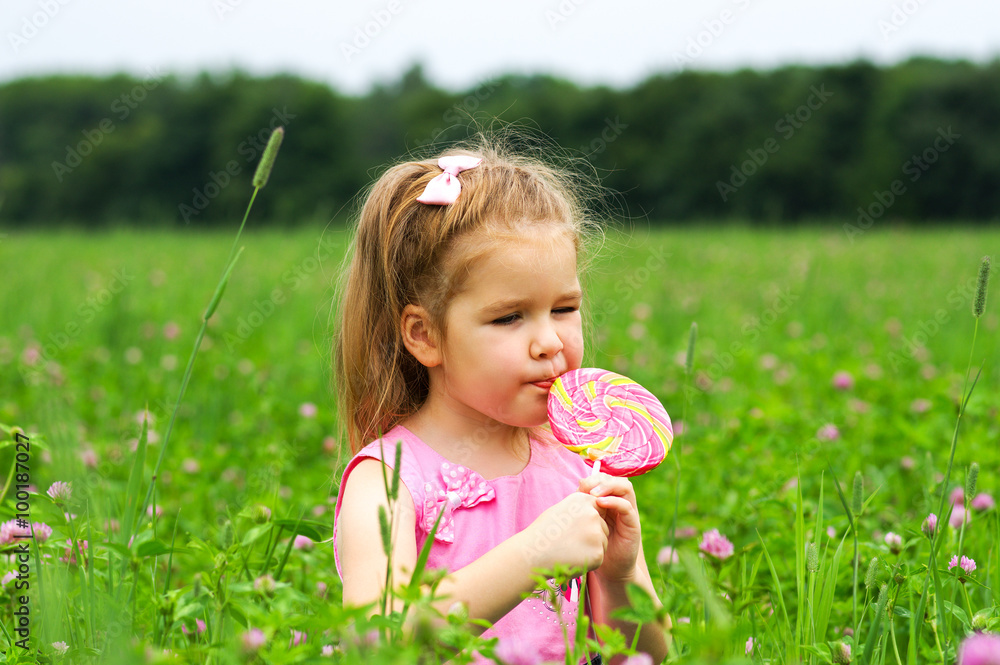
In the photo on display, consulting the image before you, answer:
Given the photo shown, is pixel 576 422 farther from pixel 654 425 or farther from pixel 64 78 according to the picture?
pixel 64 78

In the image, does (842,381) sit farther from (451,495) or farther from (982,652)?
(982,652)

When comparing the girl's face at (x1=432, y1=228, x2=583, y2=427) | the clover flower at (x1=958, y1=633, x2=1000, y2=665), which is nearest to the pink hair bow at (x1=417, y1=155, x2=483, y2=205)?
the girl's face at (x1=432, y1=228, x2=583, y2=427)

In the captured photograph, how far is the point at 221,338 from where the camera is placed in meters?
4.72

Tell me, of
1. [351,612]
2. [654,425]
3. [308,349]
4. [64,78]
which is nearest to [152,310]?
[308,349]

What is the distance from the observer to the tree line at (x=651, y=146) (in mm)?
23062

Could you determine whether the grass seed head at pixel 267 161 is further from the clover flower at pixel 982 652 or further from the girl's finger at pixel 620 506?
the clover flower at pixel 982 652

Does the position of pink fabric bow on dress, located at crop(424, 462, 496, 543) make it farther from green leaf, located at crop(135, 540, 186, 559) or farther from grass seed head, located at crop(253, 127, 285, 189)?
grass seed head, located at crop(253, 127, 285, 189)

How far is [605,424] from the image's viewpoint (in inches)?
57.1

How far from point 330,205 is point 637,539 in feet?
77.0

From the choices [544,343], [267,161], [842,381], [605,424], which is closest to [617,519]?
[605,424]

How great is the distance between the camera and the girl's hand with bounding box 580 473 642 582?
1.27 meters

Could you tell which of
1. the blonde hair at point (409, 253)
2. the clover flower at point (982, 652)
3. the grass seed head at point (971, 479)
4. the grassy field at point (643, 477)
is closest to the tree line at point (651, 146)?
the grassy field at point (643, 477)

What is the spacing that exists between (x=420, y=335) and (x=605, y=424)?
0.36 meters

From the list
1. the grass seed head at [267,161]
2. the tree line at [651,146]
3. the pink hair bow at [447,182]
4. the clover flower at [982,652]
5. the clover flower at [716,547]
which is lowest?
the tree line at [651,146]
